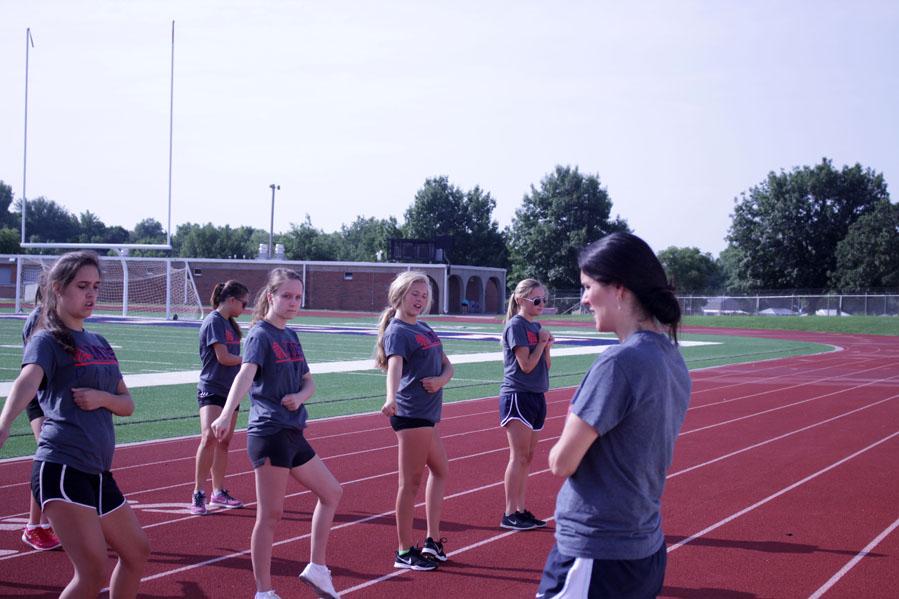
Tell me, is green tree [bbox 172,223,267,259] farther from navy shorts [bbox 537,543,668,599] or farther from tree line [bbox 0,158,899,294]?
navy shorts [bbox 537,543,668,599]

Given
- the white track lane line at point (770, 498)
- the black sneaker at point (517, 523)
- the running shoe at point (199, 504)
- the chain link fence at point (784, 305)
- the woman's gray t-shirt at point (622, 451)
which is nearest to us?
the woman's gray t-shirt at point (622, 451)

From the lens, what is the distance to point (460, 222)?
291 feet

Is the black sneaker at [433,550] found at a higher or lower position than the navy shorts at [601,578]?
lower

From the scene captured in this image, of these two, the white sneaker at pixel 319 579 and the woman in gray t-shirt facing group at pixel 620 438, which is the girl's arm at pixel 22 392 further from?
the woman in gray t-shirt facing group at pixel 620 438

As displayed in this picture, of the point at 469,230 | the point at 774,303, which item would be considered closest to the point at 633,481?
the point at 774,303

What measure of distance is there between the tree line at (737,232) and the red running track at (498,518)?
5277 cm

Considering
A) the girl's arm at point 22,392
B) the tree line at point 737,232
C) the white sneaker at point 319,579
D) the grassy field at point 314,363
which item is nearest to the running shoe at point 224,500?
the white sneaker at point 319,579

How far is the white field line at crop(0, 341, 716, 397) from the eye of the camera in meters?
15.8

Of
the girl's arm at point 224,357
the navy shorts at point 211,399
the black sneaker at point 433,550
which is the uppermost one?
the girl's arm at point 224,357

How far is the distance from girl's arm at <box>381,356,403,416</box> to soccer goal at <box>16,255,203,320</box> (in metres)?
38.4

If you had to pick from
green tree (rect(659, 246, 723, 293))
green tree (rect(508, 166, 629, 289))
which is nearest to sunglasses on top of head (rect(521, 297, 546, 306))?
green tree (rect(508, 166, 629, 289))

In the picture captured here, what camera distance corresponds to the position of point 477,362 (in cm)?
2164

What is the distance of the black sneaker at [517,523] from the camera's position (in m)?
6.78

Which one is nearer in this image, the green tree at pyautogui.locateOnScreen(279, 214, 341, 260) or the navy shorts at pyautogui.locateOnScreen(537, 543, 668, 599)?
the navy shorts at pyautogui.locateOnScreen(537, 543, 668, 599)
